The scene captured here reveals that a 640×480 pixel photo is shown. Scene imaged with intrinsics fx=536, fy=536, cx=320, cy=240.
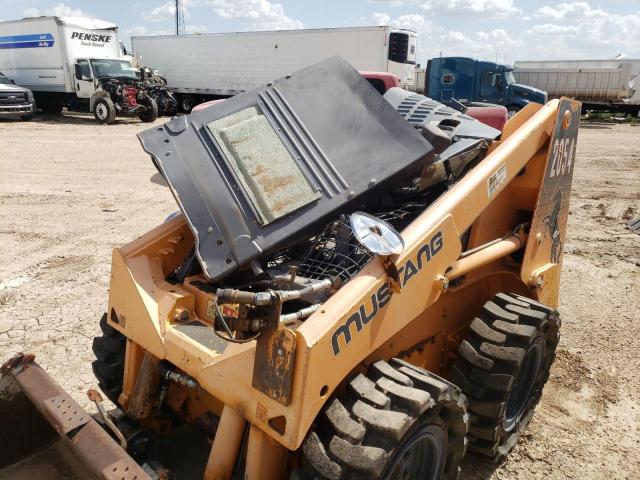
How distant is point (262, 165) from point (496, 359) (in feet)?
5.02

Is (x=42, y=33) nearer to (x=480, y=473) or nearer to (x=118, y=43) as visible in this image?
(x=118, y=43)

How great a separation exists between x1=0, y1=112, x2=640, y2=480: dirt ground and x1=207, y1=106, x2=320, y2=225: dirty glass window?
1.83 metres

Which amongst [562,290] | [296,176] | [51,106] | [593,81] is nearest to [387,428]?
[296,176]

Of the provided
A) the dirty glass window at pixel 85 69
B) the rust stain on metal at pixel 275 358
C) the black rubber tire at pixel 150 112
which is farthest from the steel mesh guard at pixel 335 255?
the dirty glass window at pixel 85 69

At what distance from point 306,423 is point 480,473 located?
62.4 inches

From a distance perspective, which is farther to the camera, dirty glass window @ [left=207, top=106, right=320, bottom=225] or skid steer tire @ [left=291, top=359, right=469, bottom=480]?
dirty glass window @ [left=207, top=106, right=320, bottom=225]

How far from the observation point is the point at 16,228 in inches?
281

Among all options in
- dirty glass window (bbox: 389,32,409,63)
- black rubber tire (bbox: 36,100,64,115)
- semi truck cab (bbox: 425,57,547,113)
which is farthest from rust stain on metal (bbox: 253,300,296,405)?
black rubber tire (bbox: 36,100,64,115)

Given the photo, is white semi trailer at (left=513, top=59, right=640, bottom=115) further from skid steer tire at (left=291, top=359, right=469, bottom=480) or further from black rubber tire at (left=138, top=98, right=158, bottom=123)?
skid steer tire at (left=291, top=359, right=469, bottom=480)

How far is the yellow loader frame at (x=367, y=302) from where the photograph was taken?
1939 millimetres

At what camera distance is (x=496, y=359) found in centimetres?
272

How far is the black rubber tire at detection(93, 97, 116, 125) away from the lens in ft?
59.9

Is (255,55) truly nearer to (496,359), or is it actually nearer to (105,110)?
(105,110)

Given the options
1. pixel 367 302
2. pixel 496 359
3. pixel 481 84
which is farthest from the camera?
pixel 481 84
